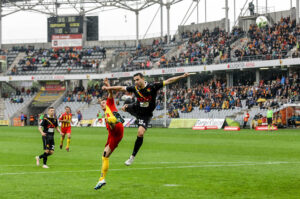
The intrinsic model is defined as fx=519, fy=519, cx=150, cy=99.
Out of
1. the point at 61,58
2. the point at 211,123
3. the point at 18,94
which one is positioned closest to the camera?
the point at 211,123

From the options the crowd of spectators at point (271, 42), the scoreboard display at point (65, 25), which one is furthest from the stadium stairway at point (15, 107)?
the crowd of spectators at point (271, 42)

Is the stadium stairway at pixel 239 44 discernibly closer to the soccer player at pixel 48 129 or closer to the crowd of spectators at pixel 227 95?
the crowd of spectators at pixel 227 95

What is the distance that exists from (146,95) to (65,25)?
71919 millimetres

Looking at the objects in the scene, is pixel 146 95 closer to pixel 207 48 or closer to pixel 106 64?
pixel 207 48

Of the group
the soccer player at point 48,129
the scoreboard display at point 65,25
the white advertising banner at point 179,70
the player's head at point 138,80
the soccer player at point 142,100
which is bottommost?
the soccer player at point 48,129

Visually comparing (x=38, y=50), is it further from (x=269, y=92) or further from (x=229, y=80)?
(x=269, y=92)

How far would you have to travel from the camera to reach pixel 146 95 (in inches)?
514

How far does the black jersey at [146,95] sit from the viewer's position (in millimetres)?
13008

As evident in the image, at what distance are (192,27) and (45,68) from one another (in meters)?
22.8

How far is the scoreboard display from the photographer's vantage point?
269 feet

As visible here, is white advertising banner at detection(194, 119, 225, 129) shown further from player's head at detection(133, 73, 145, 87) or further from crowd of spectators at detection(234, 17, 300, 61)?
player's head at detection(133, 73, 145, 87)

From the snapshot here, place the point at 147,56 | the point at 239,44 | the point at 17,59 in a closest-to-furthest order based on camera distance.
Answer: the point at 239,44
the point at 147,56
the point at 17,59

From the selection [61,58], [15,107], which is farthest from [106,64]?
[15,107]

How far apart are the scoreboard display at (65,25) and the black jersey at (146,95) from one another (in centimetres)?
7034
